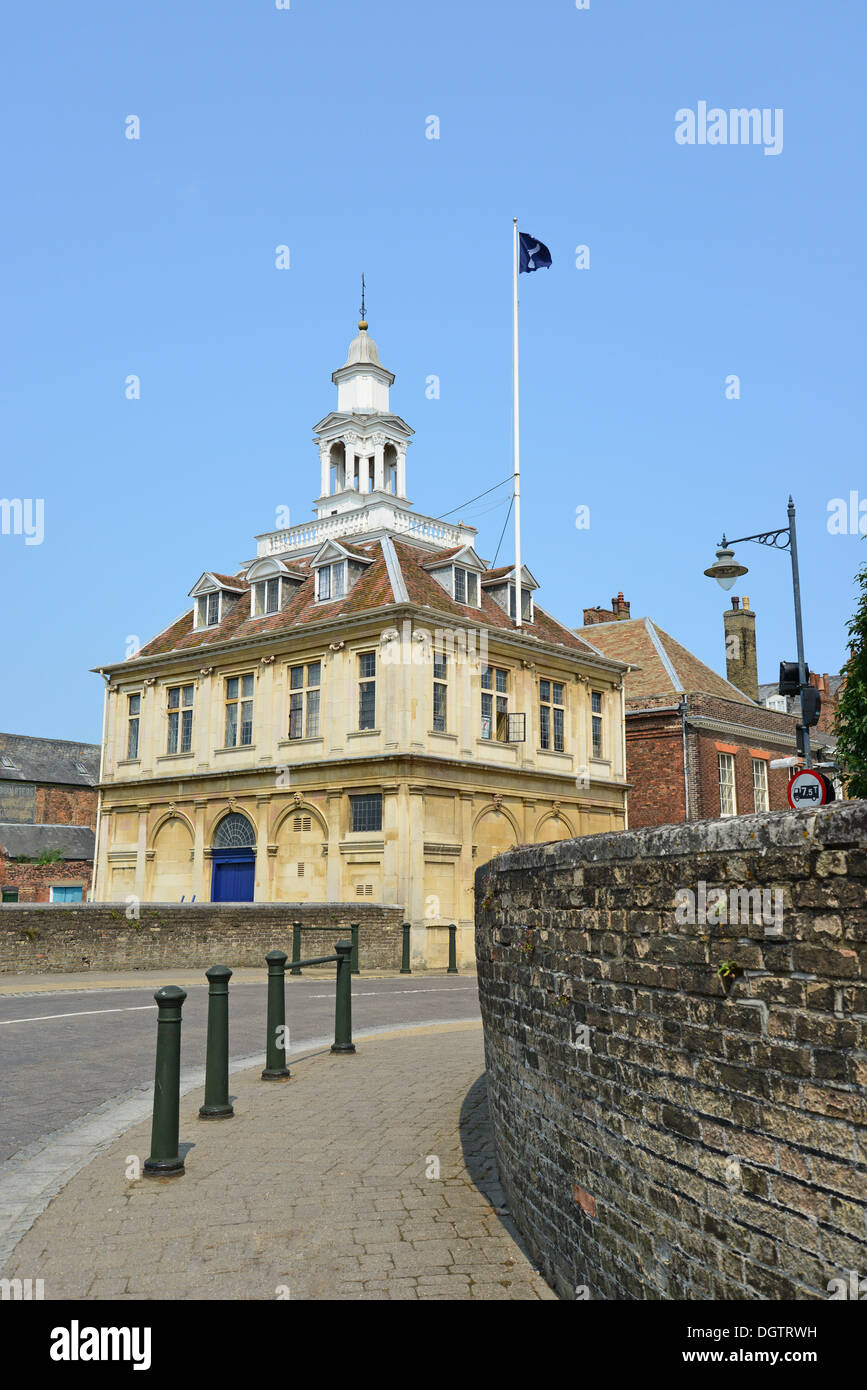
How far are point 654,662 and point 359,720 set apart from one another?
1381 cm

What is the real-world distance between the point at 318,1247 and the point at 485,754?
1089 inches

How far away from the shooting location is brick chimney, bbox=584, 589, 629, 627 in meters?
46.2

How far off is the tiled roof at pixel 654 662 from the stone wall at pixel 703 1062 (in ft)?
111

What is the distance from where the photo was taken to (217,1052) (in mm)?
8609

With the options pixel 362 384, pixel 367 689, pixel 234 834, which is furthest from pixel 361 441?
pixel 234 834

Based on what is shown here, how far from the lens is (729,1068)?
3551mm

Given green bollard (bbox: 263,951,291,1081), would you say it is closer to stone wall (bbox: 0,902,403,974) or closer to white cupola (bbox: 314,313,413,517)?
stone wall (bbox: 0,902,403,974)

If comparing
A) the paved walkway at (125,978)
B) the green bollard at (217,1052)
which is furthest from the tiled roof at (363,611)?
the green bollard at (217,1052)

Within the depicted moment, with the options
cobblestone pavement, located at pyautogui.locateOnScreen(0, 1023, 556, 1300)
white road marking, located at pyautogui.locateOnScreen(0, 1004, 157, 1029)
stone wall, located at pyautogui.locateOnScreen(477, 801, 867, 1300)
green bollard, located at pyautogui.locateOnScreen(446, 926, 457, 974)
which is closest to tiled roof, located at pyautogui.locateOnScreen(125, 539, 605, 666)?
green bollard, located at pyautogui.locateOnScreen(446, 926, 457, 974)

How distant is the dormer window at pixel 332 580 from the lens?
34.2 meters

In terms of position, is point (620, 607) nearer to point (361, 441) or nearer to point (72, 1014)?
point (361, 441)

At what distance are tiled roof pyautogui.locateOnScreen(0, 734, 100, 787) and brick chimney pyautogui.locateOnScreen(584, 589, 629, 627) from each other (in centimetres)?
2626
